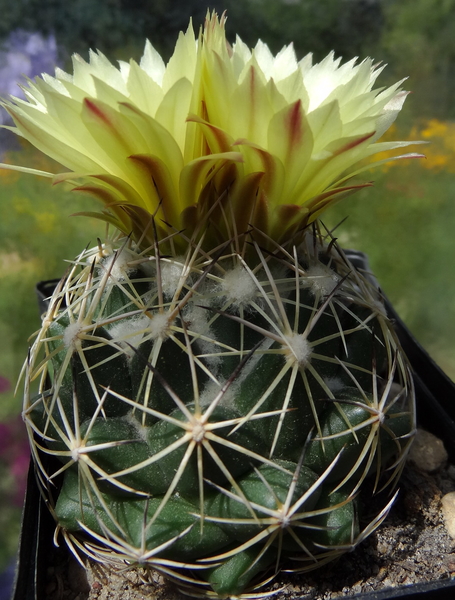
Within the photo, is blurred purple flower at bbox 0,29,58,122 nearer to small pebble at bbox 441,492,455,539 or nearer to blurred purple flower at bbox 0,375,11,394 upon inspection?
blurred purple flower at bbox 0,375,11,394

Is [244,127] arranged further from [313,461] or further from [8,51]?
[8,51]

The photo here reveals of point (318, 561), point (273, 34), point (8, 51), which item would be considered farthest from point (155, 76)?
point (273, 34)

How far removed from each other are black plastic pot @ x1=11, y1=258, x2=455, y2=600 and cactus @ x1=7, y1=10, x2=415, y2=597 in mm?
45

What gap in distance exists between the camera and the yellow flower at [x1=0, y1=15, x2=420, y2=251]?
35cm

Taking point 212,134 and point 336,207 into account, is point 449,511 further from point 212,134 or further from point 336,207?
point 336,207

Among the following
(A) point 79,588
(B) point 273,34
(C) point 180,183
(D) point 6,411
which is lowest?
(D) point 6,411

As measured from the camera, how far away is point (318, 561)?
1.46 ft

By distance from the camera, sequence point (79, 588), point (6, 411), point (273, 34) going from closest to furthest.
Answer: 1. point (79, 588)
2. point (6, 411)
3. point (273, 34)

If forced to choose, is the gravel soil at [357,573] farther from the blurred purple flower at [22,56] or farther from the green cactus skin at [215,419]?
the blurred purple flower at [22,56]

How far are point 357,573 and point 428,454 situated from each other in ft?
0.64

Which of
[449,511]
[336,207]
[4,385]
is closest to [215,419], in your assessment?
[449,511]

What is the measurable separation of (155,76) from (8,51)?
77 centimetres

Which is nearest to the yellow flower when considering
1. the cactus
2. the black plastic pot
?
the cactus

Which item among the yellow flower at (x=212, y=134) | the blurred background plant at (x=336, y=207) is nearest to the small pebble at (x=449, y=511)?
the yellow flower at (x=212, y=134)
